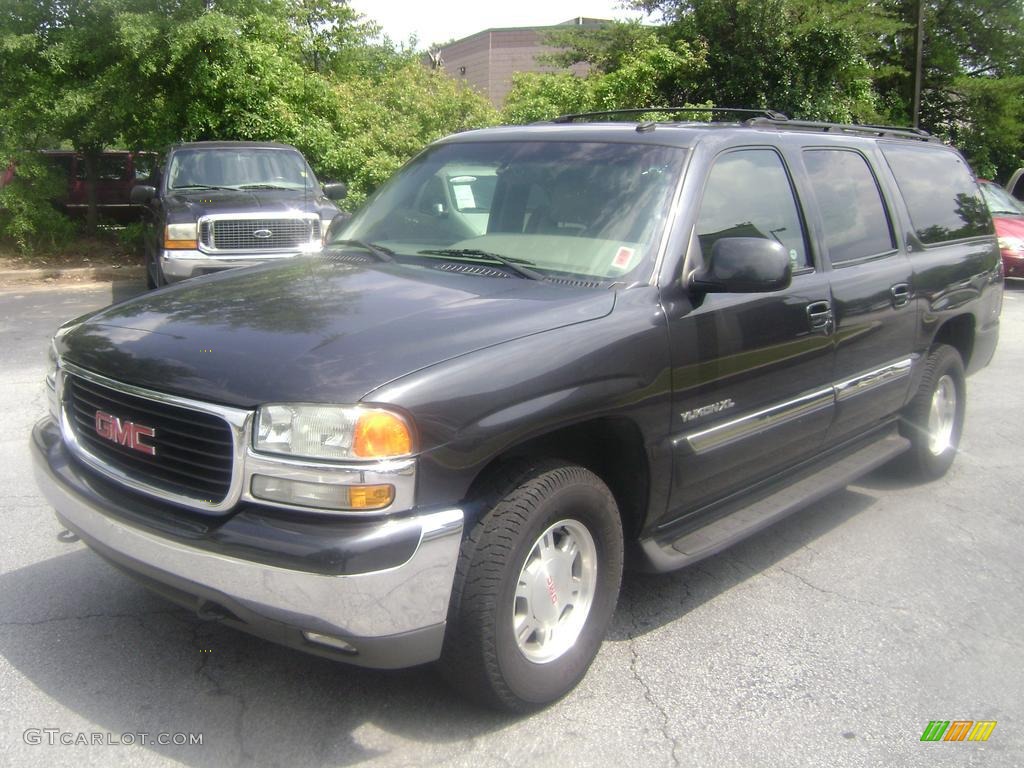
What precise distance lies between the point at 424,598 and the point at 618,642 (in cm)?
127

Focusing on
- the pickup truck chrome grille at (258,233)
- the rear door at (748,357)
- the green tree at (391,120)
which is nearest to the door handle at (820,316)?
the rear door at (748,357)

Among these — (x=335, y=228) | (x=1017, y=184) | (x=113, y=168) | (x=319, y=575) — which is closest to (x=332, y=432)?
(x=319, y=575)

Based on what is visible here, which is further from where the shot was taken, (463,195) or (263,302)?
(463,195)

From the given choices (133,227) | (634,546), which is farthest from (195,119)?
(634,546)

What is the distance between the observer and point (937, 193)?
5543mm

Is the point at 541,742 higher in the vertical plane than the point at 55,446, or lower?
lower

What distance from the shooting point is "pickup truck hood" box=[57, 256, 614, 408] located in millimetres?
2773

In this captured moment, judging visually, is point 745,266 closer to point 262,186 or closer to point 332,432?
point 332,432

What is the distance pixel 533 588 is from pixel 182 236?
825 cm

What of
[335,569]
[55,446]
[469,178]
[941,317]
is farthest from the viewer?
[941,317]

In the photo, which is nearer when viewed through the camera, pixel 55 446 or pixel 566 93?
pixel 55 446

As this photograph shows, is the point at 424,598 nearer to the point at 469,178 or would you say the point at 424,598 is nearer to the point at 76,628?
the point at 76,628

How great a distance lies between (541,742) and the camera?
3.06m

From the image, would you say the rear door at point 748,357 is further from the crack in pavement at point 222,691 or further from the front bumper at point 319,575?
the crack in pavement at point 222,691
